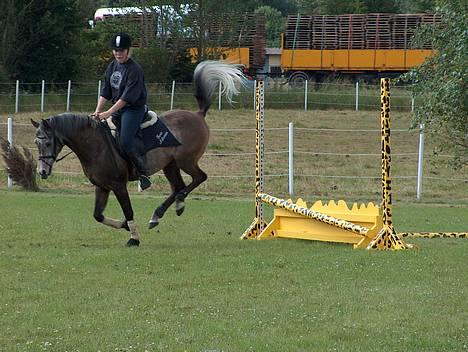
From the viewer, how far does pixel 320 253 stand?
12.0 metres

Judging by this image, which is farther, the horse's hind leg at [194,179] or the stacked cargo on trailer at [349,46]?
the stacked cargo on trailer at [349,46]

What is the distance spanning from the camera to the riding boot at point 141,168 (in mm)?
12438

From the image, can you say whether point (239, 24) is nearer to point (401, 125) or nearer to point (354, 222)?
point (401, 125)

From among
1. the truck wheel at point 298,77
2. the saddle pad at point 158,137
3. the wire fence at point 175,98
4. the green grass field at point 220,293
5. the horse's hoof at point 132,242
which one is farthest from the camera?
the truck wheel at point 298,77

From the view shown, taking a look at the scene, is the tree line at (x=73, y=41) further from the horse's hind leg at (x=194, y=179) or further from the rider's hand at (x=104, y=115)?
the rider's hand at (x=104, y=115)

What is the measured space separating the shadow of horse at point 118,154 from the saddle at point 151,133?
80mm

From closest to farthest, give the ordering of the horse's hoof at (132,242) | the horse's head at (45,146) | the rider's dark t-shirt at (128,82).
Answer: the horse's head at (45,146) < the rider's dark t-shirt at (128,82) < the horse's hoof at (132,242)

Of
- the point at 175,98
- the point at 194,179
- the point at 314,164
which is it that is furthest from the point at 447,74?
the point at 175,98

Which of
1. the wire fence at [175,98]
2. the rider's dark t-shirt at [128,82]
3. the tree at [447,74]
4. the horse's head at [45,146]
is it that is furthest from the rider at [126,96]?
the wire fence at [175,98]

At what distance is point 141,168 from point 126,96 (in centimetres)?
103

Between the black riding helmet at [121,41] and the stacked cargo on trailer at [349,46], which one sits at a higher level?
the stacked cargo on trailer at [349,46]

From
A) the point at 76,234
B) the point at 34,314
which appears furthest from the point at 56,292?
the point at 76,234

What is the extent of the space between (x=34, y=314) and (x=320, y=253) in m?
4.92

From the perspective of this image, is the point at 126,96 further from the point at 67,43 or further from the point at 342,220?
the point at 67,43
